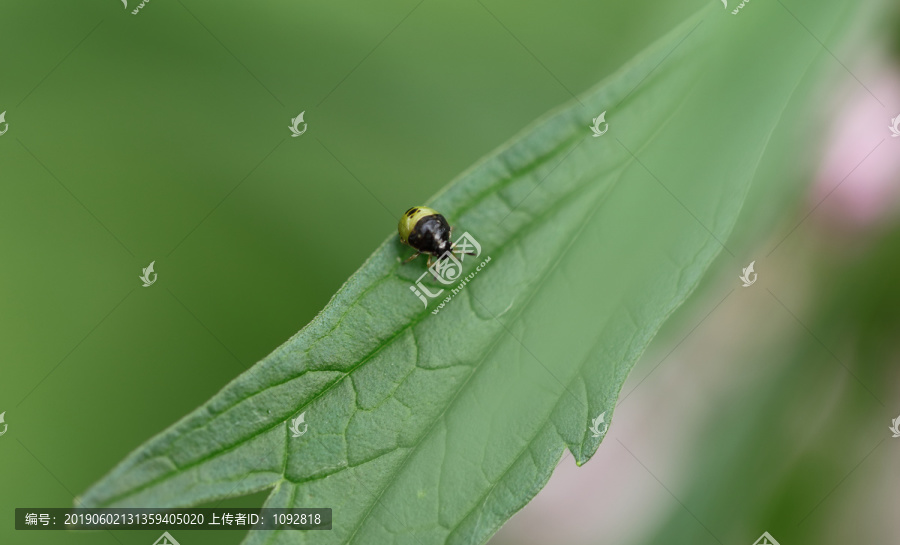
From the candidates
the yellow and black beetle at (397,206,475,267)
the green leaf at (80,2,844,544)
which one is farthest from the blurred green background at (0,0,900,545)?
the green leaf at (80,2,844,544)

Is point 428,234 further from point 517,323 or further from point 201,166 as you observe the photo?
point 201,166

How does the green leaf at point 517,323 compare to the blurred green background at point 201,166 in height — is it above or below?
below

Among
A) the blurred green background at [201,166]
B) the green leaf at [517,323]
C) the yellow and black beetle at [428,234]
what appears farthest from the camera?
the blurred green background at [201,166]

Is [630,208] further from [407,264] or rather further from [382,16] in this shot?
[382,16]

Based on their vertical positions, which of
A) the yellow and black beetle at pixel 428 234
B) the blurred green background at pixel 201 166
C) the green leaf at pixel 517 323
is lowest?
the green leaf at pixel 517 323

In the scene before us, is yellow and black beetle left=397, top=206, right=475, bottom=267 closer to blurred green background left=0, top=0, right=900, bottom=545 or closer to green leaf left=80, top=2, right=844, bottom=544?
green leaf left=80, top=2, right=844, bottom=544

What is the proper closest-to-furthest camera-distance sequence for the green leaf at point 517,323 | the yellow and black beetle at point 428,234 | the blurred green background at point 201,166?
the green leaf at point 517,323 → the yellow and black beetle at point 428,234 → the blurred green background at point 201,166

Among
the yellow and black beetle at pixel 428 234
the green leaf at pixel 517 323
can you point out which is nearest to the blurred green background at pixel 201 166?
the yellow and black beetle at pixel 428 234

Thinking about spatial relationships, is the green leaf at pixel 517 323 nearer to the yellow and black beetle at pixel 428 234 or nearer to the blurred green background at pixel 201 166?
the yellow and black beetle at pixel 428 234
